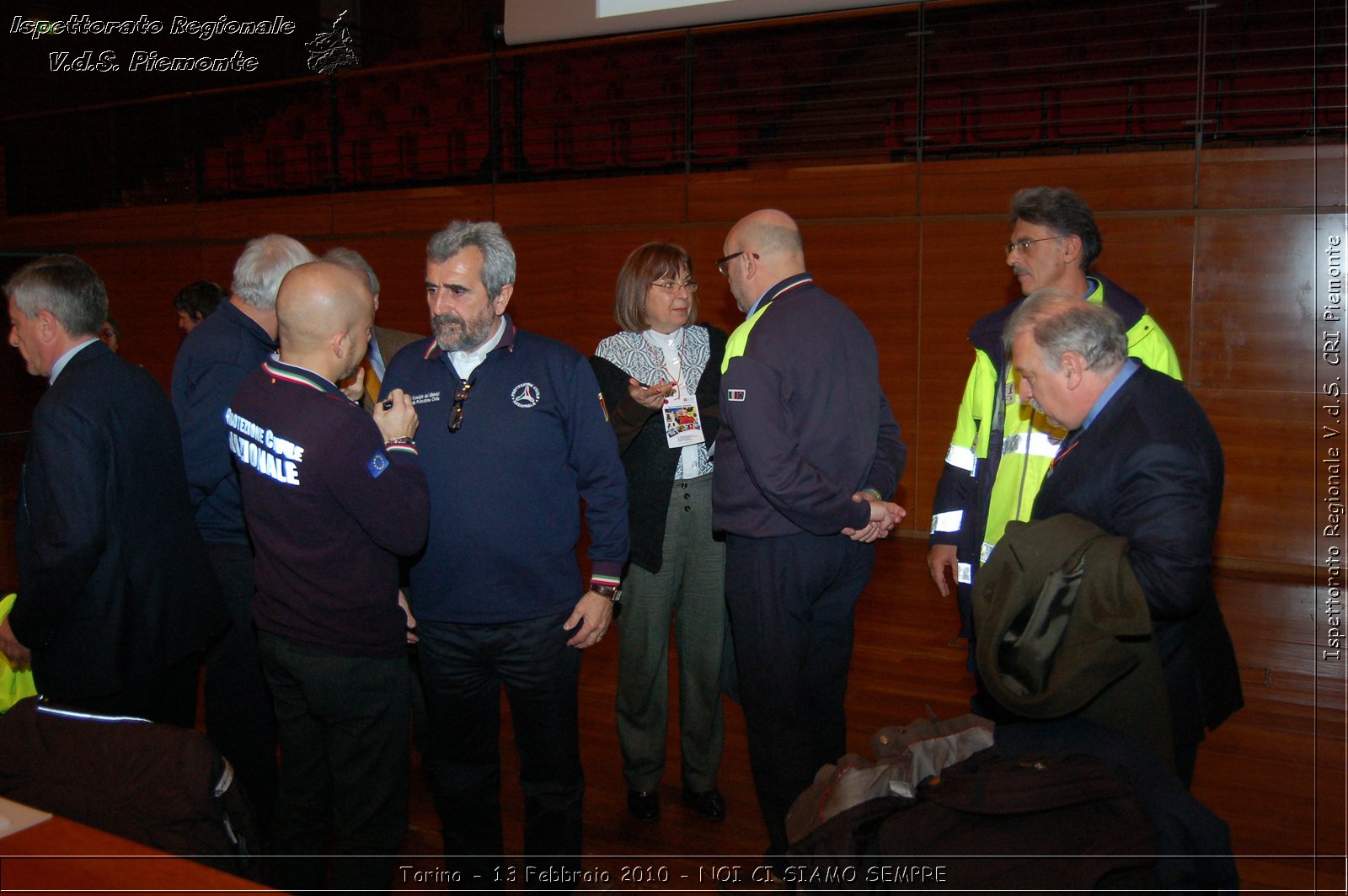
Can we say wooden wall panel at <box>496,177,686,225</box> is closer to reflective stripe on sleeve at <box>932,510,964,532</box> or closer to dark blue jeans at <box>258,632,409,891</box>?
reflective stripe on sleeve at <box>932,510,964,532</box>

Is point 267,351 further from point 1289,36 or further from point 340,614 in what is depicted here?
point 1289,36

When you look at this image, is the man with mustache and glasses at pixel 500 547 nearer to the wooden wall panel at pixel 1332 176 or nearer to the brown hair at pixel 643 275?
the brown hair at pixel 643 275

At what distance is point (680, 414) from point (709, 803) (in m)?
1.24

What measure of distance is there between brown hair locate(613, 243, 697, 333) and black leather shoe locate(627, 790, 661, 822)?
4.88 feet

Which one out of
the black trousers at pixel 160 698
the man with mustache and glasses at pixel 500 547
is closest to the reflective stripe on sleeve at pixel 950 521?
the man with mustache and glasses at pixel 500 547

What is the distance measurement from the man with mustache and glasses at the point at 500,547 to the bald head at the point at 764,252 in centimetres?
53

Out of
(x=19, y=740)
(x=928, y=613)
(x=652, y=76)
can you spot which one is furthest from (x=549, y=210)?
(x=19, y=740)

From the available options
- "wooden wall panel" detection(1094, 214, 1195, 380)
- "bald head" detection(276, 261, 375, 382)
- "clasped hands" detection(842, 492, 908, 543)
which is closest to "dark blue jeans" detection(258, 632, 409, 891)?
"bald head" detection(276, 261, 375, 382)

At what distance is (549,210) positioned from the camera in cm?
759

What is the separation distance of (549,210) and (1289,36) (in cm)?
541

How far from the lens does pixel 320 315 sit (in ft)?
6.68

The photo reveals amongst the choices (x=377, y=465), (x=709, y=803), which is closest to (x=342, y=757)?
(x=377, y=465)

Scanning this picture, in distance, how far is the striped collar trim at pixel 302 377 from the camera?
6.75ft

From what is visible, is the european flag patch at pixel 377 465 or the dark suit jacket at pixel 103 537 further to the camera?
the dark suit jacket at pixel 103 537
